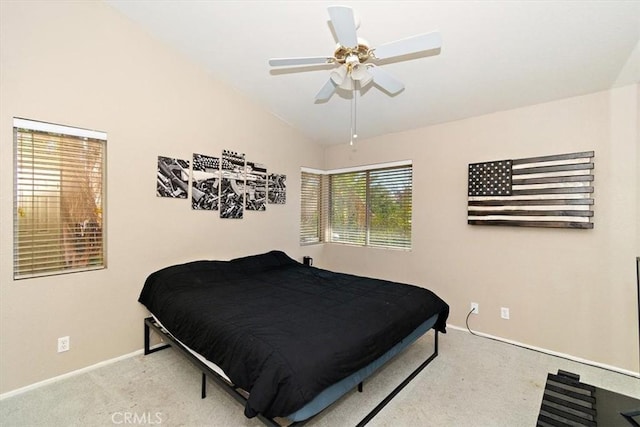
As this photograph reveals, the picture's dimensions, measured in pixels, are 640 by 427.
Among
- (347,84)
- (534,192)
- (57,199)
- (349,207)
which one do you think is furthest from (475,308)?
(57,199)

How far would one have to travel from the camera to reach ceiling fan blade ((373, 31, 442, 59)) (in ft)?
5.88

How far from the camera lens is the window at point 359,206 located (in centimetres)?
419

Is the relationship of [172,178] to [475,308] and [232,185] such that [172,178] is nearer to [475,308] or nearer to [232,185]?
[232,185]

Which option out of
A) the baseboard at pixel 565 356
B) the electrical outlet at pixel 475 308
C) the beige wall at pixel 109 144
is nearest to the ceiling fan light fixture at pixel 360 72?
the beige wall at pixel 109 144

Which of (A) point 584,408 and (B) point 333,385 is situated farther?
(B) point 333,385

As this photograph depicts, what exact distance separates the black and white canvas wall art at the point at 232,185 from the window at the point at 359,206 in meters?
1.22

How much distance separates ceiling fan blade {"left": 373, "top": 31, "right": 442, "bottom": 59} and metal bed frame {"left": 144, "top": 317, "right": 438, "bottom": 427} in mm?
2270

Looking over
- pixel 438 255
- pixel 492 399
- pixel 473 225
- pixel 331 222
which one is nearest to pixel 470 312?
pixel 438 255

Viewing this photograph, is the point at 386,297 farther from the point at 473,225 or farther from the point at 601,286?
the point at 601,286

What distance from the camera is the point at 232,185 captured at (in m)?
3.70

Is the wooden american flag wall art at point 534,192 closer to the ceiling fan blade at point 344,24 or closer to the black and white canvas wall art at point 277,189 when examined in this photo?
the ceiling fan blade at point 344,24

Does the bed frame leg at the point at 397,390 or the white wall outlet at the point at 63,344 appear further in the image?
the white wall outlet at the point at 63,344

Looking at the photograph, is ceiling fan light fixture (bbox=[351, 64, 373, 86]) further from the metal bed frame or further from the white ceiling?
the metal bed frame

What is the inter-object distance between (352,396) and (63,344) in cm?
244
